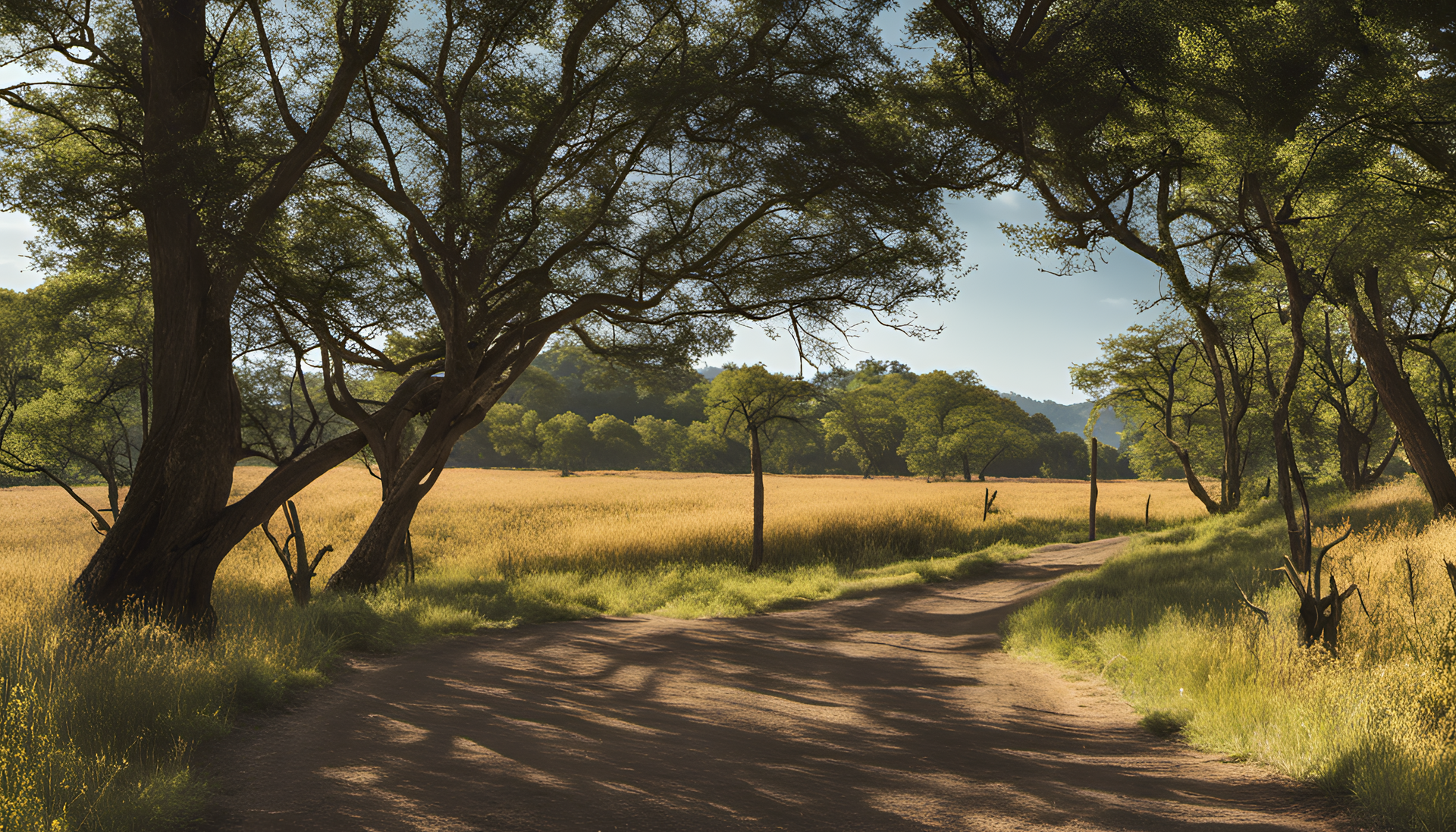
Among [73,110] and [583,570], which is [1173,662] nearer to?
[583,570]

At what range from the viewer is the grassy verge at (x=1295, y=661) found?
4906mm

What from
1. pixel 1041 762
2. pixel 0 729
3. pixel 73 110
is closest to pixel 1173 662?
pixel 1041 762

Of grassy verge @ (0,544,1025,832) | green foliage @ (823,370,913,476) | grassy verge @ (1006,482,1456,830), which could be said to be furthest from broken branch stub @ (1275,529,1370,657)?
green foliage @ (823,370,913,476)

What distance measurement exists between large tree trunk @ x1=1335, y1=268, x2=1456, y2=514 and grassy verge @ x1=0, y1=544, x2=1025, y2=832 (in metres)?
12.6

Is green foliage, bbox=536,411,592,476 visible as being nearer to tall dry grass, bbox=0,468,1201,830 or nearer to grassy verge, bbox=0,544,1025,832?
tall dry grass, bbox=0,468,1201,830

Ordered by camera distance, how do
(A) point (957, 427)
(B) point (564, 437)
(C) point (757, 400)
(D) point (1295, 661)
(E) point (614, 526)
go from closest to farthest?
(D) point (1295, 661)
(E) point (614, 526)
(C) point (757, 400)
(A) point (957, 427)
(B) point (564, 437)

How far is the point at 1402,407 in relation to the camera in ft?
45.8

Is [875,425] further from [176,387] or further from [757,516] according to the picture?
[176,387]

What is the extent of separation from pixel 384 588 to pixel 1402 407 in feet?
64.2

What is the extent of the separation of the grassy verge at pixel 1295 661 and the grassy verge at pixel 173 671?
649cm

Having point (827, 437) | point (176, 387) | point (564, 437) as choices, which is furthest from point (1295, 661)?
point (827, 437)

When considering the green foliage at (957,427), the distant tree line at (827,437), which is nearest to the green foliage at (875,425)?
the distant tree line at (827,437)

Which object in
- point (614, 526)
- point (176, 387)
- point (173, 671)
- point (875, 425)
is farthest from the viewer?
point (875, 425)

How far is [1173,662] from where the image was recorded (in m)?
7.73
